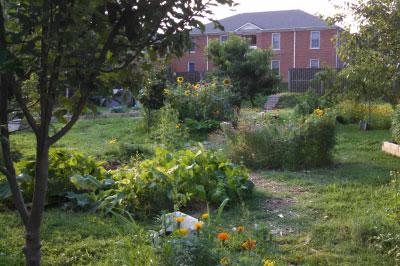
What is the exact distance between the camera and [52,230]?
4668 millimetres

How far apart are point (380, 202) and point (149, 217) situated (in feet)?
7.77

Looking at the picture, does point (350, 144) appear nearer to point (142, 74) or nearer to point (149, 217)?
point (149, 217)

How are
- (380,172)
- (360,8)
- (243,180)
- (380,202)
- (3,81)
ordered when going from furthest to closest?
1. (380,172)
2. (360,8)
3. (243,180)
4. (380,202)
5. (3,81)

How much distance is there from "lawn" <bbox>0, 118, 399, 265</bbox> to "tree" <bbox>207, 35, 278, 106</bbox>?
51.7 feet

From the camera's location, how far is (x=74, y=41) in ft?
6.97

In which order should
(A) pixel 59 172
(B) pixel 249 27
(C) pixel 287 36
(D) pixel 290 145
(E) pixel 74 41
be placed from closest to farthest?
(E) pixel 74 41 < (A) pixel 59 172 < (D) pixel 290 145 < (C) pixel 287 36 < (B) pixel 249 27

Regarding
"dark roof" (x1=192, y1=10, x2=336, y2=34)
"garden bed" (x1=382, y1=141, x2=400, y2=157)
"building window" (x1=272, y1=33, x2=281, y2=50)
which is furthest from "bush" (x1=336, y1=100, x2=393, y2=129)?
"building window" (x1=272, y1=33, x2=281, y2=50)

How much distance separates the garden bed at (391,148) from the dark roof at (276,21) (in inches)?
1348

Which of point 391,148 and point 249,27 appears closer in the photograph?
point 391,148

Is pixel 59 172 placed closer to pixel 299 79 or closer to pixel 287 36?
pixel 299 79

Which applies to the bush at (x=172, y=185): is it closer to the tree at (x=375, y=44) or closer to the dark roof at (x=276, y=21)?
the tree at (x=375, y=44)

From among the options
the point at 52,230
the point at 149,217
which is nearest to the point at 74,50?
the point at 52,230

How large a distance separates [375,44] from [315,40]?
38828 millimetres

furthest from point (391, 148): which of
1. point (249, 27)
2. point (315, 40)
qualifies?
point (249, 27)
